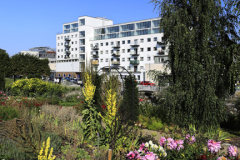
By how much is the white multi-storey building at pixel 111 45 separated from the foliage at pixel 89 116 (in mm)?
41402

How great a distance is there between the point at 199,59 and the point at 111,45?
197 ft

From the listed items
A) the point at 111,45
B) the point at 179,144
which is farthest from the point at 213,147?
the point at 111,45

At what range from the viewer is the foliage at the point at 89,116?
6.64 meters

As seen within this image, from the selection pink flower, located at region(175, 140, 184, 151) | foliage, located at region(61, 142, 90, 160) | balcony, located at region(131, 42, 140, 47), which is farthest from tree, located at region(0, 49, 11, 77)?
pink flower, located at region(175, 140, 184, 151)

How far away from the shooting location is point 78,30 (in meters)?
77.6

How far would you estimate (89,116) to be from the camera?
6805 mm

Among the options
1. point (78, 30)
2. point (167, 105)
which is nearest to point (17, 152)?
point (167, 105)

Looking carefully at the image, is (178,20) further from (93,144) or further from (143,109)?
(93,144)

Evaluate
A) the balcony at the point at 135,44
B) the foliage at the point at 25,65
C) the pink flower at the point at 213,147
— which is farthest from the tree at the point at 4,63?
the pink flower at the point at 213,147

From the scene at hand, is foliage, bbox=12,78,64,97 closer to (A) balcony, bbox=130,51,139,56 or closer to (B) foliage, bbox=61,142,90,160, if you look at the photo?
(B) foliage, bbox=61,142,90,160

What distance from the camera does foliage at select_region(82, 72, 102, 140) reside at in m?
6.64

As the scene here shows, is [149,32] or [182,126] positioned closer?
[182,126]

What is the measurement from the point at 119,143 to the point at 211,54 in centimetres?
607

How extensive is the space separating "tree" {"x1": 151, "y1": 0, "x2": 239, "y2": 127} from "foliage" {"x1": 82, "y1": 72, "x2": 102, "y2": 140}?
4.29 metres
